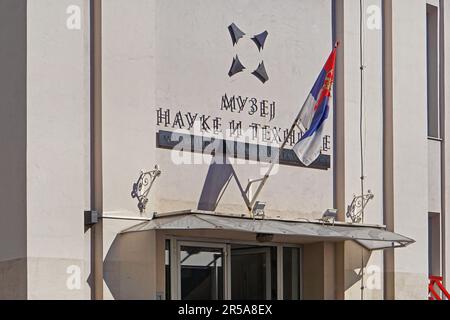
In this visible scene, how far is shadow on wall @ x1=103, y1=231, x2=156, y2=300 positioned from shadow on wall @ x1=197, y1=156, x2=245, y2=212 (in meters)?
1.19

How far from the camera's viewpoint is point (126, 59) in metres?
14.1

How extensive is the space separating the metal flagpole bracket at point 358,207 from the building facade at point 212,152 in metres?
0.09

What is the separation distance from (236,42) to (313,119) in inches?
69.8

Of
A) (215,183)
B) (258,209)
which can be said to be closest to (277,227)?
(258,209)

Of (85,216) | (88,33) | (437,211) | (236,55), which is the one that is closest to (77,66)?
(88,33)

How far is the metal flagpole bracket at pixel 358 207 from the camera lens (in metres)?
16.6

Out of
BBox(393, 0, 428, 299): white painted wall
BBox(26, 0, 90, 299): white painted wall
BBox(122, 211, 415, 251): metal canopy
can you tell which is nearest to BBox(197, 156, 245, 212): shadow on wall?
BBox(122, 211, 415, 251): metal canopy

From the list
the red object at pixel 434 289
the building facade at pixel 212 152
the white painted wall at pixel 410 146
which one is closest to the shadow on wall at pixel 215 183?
the building facade at pixel 212 152

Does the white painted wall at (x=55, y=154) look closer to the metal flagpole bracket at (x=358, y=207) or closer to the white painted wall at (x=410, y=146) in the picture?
the metal flagpole bracket at (x=358, y=207)

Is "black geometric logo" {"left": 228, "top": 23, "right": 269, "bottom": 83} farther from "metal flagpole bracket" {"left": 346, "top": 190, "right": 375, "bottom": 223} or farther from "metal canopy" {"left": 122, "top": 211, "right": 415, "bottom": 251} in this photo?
"metal flagpole bracket" {"left": 346, "top": 190, "right": 375, "bottom": 223}

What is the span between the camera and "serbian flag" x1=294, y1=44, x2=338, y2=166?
48.8 ft

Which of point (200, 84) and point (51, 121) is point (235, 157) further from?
point (51, 121)

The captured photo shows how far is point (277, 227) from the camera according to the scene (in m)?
14.2

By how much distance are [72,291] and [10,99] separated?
269 cm
